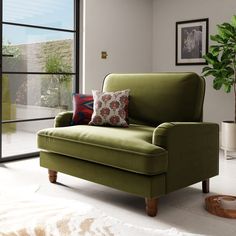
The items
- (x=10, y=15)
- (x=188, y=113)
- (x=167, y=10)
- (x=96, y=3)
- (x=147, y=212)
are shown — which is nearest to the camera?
(x=147, y=212)

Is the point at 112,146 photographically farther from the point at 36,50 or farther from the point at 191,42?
the point at 191,42

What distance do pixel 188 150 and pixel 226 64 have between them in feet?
6.92

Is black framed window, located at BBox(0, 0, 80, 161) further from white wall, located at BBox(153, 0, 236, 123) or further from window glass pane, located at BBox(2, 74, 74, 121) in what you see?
white wall, located at BBox(153, 0, 236, 123)

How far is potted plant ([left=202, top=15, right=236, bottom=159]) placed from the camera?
4.20 metres

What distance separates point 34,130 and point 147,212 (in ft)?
7.33

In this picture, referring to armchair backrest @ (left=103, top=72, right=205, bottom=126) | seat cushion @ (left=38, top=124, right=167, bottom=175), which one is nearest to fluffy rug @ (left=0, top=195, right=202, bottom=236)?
seat cushion @ (left=38, top=124, right=167, bottom=175)

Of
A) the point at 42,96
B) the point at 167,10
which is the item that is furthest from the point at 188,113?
the point at 167,10

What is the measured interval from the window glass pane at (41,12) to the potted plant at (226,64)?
1.75 meters

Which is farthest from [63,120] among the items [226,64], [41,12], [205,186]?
[226,64]

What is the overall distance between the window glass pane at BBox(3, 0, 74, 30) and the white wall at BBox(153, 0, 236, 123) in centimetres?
144

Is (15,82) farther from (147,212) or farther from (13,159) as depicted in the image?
(147,212)

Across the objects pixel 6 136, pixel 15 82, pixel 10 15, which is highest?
pixel 10 15

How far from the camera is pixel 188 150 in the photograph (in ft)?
8.38

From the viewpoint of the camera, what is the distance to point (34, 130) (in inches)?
167
